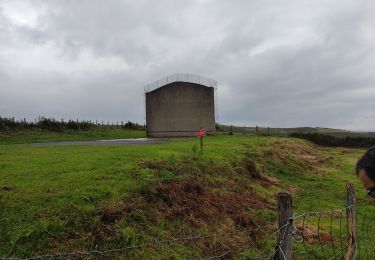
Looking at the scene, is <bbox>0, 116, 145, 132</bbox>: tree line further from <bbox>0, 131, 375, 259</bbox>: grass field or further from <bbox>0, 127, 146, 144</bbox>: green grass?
<bbox>0, 131, 375, 259</bbox>: grass field

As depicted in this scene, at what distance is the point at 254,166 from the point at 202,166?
4475 mm

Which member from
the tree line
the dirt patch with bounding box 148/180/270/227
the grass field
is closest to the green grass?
the tree line

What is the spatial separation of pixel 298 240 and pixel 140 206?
397 centimetres

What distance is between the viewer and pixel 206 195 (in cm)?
1235

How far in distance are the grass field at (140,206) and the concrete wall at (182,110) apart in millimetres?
26009

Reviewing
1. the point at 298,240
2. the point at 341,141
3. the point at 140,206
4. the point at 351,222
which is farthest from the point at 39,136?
the point at 341,141

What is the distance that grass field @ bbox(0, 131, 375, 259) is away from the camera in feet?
26.5

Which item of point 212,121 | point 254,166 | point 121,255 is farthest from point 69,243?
point 212,121

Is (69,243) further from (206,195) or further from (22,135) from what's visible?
(22,135)

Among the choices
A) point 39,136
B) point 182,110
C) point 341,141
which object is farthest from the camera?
point 341,141

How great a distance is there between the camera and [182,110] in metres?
43.8

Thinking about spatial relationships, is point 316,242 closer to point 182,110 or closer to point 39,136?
point 39,136

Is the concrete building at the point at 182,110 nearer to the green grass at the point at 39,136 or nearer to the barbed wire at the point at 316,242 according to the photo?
the green grass at the point at 39,136

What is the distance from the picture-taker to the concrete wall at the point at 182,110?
43438 millimetres
